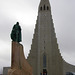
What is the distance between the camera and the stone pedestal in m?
12.8

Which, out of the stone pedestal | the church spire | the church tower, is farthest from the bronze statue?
the church spire

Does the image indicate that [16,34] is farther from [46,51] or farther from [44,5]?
[44,5]

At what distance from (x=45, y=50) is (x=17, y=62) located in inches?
1337

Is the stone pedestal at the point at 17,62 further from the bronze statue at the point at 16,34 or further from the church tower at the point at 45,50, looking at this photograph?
the church tower at the point at 45,50

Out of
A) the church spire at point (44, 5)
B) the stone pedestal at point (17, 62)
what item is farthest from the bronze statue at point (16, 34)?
the church spire at point (44, 5)

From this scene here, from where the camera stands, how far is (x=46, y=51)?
46750mm

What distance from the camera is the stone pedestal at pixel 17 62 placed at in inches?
506

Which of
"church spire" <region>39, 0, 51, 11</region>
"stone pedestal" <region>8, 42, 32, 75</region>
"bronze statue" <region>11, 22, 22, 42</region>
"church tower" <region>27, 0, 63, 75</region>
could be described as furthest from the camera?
"church spire" <region>39, 0, 51, 11</region>

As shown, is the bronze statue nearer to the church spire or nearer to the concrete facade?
the concrete facade

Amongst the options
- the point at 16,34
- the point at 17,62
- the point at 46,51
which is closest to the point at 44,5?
the point at 46,51

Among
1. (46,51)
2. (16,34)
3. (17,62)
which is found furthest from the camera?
(46,51)

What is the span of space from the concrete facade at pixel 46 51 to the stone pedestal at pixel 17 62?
3230cm

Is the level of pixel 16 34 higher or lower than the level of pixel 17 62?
higher

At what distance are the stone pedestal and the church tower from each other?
32.3 meters
